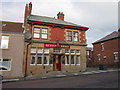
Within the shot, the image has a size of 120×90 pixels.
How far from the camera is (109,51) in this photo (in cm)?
2742

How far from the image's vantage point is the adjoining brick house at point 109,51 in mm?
25344

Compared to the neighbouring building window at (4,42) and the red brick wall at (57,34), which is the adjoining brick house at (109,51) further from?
the neighbouring building window at (4,42)

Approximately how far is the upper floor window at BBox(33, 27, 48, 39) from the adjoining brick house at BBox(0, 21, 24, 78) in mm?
2549

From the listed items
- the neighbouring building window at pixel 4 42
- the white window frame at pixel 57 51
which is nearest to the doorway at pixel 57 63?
the white window frame at pixel 57 51

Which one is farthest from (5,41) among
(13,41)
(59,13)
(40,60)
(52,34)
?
(59,13)

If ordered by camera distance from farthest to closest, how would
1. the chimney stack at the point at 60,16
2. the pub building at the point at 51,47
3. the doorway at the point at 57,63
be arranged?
the chimney stack at the point at 60,16
the doorway at the point at 57,63
the pub building at the point at 51,47

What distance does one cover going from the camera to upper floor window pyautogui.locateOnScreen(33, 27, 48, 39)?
17750mm

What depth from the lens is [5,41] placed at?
15328 millimetres

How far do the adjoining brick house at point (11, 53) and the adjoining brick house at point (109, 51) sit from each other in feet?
67.2

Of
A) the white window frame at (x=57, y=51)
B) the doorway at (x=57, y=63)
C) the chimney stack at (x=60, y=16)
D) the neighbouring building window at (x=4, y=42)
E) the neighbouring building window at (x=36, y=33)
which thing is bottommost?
the doorway at (x=57, y=63)

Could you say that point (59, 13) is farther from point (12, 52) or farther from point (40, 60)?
point (12, 52)

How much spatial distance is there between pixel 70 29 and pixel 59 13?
20.9 ft

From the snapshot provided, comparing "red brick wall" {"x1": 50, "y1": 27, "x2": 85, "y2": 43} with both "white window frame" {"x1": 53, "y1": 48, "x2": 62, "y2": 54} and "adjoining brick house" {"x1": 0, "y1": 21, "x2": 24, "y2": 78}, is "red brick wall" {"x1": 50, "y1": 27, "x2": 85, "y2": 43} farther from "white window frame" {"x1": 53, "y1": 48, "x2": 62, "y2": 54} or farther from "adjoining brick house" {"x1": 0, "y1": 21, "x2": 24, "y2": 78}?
"adjoining brick house" {"x1": 0, "y1": 21, "x2": 24, "y2": 78}

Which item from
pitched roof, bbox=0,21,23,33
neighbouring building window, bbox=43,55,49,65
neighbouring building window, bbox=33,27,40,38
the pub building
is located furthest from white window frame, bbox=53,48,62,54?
pitched roof, bbox=0,21,23,33
